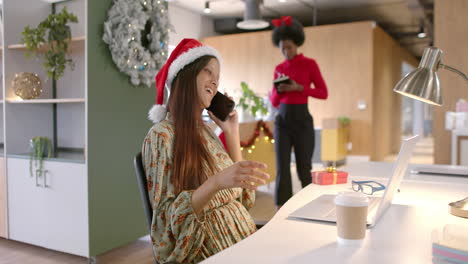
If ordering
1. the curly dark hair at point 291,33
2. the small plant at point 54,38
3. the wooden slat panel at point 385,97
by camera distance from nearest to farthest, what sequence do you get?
the small plant at point 54,38 → the curly dark hair at point 291,33 → the wooden slat panel at point 385,97

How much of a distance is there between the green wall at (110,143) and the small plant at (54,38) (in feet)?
0.97

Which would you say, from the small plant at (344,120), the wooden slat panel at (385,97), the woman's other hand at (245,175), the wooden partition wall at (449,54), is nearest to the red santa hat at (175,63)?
the woman's other hand at (245,175)

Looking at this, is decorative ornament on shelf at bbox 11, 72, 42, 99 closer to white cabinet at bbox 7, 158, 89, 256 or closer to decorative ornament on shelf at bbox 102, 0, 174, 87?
white cabinet at bbox 7, 158, 89, 256

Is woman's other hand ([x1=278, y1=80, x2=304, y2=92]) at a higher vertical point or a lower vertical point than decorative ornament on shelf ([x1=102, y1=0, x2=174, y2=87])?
lower

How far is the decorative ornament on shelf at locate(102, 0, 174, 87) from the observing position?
2.88 metres

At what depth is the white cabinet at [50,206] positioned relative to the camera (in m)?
2.81

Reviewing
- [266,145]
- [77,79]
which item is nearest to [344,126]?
[266,145]

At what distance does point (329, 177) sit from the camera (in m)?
1.72

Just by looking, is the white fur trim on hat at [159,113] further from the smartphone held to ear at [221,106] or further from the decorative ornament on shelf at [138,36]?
the decorative ornament on shelf at [138,36]

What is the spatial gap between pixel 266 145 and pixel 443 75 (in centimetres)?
235

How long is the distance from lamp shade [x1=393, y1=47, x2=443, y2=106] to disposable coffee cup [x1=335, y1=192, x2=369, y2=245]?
0.40 meters

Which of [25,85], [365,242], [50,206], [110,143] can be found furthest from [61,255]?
[365,242]

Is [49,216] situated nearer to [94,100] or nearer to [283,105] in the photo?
[94,100]

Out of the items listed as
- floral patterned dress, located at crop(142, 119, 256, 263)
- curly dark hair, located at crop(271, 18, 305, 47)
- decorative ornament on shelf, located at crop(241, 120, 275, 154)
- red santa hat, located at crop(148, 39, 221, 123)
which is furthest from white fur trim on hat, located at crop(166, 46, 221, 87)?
decorative ornament on shelf, located at crop(241, 120, 275, 154)
